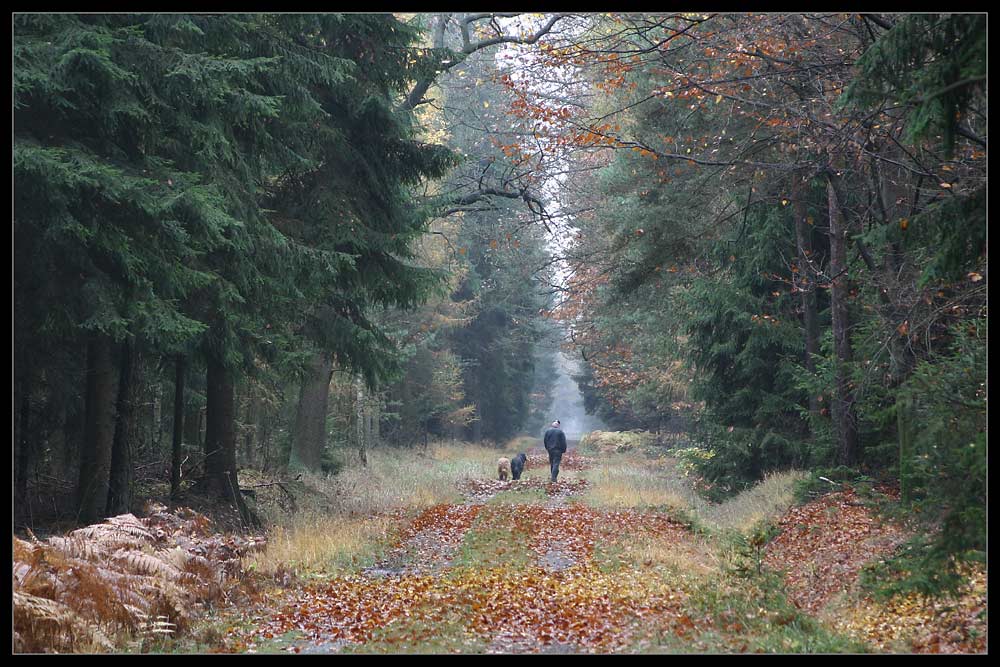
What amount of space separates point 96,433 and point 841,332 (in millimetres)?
11716

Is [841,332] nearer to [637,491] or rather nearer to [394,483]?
[637,491]

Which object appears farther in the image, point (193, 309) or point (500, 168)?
point (500, 168)

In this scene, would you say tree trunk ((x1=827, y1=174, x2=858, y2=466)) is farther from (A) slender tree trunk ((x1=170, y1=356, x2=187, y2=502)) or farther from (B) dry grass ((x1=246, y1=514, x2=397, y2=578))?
(A) slender tree trunk ((x1=170, y1=356, x2=187, y2=502))

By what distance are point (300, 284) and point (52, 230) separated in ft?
15.6

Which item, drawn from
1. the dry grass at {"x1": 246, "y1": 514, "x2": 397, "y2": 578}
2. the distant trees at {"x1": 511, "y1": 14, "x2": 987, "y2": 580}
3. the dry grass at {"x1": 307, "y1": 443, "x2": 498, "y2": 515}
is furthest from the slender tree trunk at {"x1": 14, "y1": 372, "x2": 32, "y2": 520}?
the distant trees at {"x1": 511, "y1": 14, "x2": 987, "y2": 580}

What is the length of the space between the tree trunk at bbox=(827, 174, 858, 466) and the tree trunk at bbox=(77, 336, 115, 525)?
36.8ft

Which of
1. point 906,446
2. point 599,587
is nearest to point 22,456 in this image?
point 599,587

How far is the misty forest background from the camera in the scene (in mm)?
8234

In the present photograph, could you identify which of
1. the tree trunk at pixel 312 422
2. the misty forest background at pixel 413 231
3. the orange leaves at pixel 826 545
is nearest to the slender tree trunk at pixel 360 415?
the misty forest background at pixel 413 231

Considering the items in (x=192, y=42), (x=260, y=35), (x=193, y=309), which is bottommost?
(x=193, y=309)

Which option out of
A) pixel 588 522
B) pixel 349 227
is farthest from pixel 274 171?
pixel 588 522

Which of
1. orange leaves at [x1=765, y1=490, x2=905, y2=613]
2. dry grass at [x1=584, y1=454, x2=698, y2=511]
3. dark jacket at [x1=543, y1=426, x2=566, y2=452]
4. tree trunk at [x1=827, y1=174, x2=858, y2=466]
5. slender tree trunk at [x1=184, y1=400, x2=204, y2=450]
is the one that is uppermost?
tree trunk at [x1=827, y1=174, x2=858, y2=466]

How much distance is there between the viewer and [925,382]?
8.32m

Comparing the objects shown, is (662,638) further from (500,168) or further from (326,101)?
(500,168)
